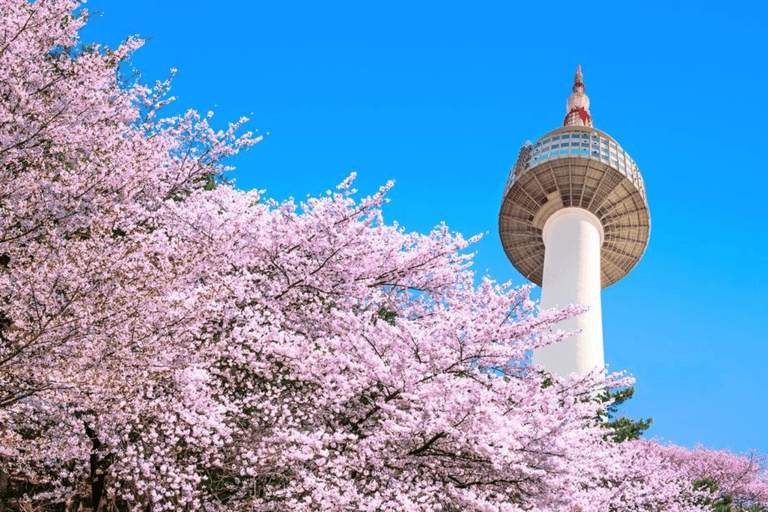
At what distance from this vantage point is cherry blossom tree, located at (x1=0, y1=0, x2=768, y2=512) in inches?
262

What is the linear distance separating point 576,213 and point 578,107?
10.9 meters

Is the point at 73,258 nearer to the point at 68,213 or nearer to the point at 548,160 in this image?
the point at 68,213

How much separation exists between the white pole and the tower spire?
8.91 meters

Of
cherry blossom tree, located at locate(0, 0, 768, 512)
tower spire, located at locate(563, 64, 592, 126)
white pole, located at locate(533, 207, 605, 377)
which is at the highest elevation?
tower spire, located at locate(563, 64, 592, 126)

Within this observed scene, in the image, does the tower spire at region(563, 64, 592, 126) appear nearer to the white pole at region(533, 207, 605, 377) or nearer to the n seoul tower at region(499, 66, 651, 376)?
the n seoul tower at region(499, 66, 651, 376)

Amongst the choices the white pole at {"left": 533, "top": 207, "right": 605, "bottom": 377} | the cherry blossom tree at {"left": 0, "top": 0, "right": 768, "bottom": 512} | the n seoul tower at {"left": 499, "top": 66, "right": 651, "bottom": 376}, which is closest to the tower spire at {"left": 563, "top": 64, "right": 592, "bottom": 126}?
the n seoul tower at {"left": 499, "top": 66, "right": 651, "bottom": 376}

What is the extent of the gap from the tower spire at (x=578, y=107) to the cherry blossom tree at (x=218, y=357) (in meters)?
37.7

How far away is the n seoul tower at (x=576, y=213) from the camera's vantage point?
35.9 metres

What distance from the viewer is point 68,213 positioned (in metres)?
7.66

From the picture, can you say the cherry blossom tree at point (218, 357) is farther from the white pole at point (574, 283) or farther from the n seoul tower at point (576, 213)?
the n seoul tower at point (576, 213)

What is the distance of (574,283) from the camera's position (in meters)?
35.2

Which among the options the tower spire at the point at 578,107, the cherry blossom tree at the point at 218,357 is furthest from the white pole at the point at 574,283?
the cherry blossom tree at the point at 218,357

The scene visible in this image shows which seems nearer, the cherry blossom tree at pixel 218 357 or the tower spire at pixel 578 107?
the cherry blossom tree at pixel 218 357

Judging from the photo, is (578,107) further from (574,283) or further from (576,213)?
(574,283)
